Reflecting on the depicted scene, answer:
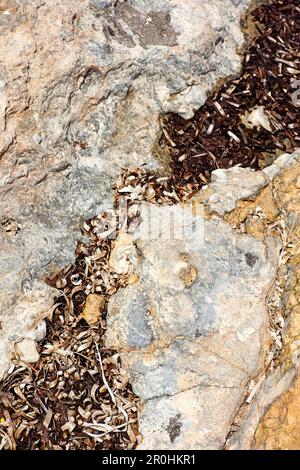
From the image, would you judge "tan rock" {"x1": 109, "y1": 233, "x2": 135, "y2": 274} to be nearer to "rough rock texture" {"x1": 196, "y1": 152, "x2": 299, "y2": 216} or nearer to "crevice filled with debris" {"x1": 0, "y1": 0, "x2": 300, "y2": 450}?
"crevice filled with debris" {"x1": 0, "y1": 0, "x2": 300, "y2": 450}

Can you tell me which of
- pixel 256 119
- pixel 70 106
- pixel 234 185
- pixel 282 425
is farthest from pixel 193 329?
pixel 256 119

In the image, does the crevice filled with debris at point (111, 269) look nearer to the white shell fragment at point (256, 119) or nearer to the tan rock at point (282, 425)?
the white shell fragment at point (256, 119)

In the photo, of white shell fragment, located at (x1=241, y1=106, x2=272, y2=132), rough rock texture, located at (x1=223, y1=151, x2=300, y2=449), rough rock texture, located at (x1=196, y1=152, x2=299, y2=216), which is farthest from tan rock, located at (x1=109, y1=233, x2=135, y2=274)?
white shell fragment, located at (x1=241, y1=106, x2=272, y2=132)

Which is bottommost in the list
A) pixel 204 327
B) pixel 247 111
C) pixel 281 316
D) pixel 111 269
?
pixel 281 316

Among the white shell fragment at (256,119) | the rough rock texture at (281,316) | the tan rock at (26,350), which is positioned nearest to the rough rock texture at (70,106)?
the tan rock at (26,350)

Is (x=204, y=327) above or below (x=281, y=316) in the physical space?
above

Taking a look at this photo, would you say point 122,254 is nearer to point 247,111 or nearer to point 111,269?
point 111,269
